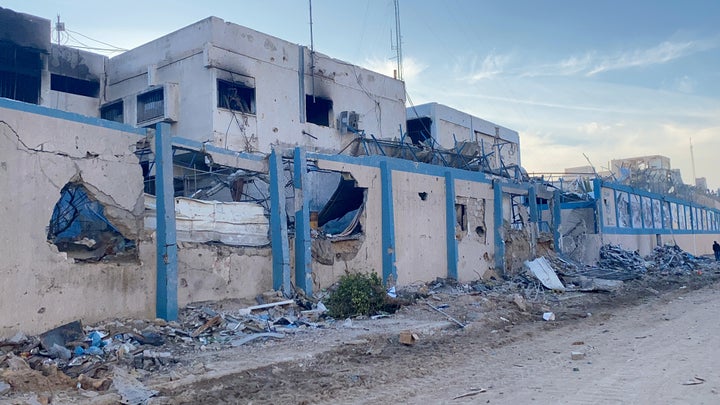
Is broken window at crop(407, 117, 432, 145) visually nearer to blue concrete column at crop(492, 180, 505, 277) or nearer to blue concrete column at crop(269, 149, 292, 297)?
blue concrete column at crop(492, 180, 505, 277)

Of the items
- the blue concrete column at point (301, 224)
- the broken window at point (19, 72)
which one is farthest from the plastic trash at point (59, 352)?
the broken window at point (19, 72)

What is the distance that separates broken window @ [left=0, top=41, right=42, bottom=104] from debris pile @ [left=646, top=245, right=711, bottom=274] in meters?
24.2

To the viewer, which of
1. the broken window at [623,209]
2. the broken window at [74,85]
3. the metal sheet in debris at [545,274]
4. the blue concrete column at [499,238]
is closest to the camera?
the metal sheet in debris at [545,274]

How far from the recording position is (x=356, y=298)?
12211 mm

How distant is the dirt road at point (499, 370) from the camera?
616 cm

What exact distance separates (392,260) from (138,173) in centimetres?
725

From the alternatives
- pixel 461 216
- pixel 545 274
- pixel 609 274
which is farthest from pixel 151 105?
pixel 609 274

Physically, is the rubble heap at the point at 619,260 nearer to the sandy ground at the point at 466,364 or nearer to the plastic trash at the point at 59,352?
the sandy ground at the point at 466,364

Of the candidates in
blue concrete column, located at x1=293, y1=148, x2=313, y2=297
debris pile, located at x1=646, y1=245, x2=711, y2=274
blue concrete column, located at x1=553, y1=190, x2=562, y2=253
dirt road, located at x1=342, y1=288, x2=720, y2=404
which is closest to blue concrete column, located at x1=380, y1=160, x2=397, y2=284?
blue concrete column, located at x1=293, y1=148, x2=313, y2=297

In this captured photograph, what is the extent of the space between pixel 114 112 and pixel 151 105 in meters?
2.01

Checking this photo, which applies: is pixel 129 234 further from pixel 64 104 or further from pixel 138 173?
pixel 64 104

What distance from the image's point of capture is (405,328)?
10.8 m

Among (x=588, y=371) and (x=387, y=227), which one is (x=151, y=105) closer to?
(x=387, y=227)

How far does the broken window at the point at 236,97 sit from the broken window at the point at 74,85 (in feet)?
18.2
